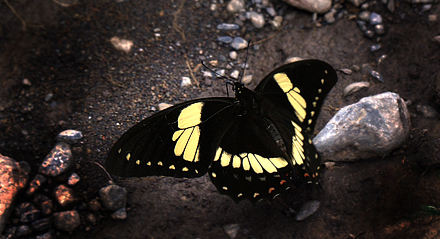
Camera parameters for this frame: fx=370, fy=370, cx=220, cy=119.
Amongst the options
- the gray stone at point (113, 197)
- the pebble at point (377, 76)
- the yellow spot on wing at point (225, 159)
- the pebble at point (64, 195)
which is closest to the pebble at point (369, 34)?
A: the pebble at point (377, 76)

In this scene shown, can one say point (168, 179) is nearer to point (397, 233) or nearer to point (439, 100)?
point (397, 233)

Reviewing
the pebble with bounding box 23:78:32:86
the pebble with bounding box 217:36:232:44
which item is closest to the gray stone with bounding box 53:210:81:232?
the pebble with bounding box 23:78:32:86

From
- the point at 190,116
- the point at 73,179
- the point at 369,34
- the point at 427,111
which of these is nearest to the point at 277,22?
the point at 369,34

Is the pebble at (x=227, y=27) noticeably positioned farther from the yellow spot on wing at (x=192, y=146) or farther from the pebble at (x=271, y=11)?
the yellow spot on wing at (x=192, y=146)

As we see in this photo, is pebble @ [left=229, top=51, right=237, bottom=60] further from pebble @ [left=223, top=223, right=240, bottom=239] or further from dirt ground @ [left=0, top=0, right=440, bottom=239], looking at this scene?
pebble @ [left=223, top=223, right=240, bottom=239]

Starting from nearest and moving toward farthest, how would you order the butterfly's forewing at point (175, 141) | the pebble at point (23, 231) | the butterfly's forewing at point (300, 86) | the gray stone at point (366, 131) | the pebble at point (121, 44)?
the butterfly's forewing at point (175, 141)
the butterfly's forewing at point (300, 86)
the pebble at point (23, 231)
the gray stone at point (366, 131)
the pebble at point (121, 44)

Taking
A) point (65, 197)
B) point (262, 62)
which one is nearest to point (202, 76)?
point (262, 62)
